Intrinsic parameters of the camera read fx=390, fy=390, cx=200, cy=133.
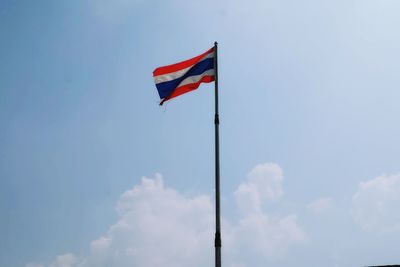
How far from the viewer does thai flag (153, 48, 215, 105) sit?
16.3 metres

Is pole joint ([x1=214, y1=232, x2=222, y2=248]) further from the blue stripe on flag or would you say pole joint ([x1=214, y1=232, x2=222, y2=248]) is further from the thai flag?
the blue stripe on flag

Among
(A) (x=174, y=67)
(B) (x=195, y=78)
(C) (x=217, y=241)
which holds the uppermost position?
(A) (x=174, y=67)

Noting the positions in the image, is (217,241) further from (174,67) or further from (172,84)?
(174,67)

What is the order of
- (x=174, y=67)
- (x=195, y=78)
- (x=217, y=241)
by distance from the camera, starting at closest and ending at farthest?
(x=217, y=241)
(x=195, y=78)
(x=174, y=67)

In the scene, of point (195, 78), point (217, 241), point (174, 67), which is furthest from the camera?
point (174, 67)

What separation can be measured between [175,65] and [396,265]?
36.9ft

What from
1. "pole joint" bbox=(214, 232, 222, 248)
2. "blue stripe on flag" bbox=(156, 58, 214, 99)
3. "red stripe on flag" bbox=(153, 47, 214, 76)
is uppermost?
"red stripe on flag" bbox=(153, 47, 214, 76)

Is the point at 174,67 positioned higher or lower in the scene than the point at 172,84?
higher

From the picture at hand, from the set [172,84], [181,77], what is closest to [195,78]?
[181,77]

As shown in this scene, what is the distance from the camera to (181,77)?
54.1 ft

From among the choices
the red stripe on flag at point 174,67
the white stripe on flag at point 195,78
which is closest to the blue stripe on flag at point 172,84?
the white stripe on flag at point 195,78

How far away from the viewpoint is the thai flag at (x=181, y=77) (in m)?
16.3

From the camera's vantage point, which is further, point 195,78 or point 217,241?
point 195,78

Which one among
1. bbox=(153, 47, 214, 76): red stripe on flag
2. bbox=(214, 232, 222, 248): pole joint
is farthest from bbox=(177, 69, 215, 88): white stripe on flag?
bbox=(214, 232, 222, 248): pole joint
